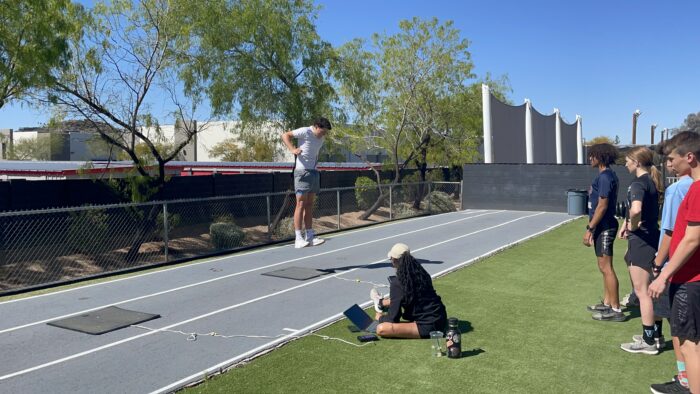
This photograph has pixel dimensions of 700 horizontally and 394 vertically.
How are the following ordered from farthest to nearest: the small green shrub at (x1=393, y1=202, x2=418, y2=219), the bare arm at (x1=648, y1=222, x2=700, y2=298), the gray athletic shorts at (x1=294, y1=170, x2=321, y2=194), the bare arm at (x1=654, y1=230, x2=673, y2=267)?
the small green shrub at (x1=393, y1=202, x2=418, y2=219) → the gray athletic shorts at (x1=294, y1=170, x2=321, y2=194) → the bare arm at (x1=654, y1=230, x2=673, y2=267) → the bare arm at (x1=648, y1=222, x2=700, y2=298)

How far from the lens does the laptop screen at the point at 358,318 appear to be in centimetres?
668

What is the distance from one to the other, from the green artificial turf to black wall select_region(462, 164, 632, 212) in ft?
51.8

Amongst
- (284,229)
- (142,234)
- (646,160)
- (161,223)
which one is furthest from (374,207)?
(646,160)

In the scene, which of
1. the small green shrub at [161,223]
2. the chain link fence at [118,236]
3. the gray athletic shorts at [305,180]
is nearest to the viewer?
the gray athletic shorts at [305,180]

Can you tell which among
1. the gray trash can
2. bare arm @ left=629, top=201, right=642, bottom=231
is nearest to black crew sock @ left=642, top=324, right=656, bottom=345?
bare arm @ left=629, top=201, right=642, bottom=231

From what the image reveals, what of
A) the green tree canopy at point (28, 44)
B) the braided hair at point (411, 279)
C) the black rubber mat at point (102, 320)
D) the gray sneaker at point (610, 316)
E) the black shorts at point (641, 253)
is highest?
the green tree canopy at point (28, 44)

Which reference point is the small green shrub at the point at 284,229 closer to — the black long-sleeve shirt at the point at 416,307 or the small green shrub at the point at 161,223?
the small green shrub at the point at 161,223

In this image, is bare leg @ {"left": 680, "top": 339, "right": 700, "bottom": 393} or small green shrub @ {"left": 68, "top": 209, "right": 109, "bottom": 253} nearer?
bare leg @ {"left": 680, "top": 339, "right": 700, "bottom": 393}

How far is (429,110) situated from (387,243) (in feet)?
35.1

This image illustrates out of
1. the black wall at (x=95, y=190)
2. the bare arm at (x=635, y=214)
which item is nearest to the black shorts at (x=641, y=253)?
the bare arm at (x=635, y=214)

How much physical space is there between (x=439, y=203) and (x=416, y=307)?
1760 centimetres

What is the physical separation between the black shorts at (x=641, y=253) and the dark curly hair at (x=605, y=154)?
1.16 meters

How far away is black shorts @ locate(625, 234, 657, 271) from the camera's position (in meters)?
6.15

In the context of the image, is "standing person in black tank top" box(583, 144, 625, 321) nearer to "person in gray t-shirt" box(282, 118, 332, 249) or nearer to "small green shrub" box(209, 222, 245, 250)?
"person in gray t-shirt" box(282, 118, 332, 249)
